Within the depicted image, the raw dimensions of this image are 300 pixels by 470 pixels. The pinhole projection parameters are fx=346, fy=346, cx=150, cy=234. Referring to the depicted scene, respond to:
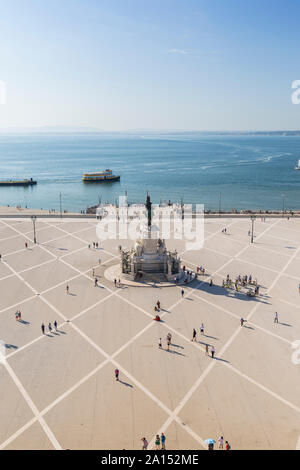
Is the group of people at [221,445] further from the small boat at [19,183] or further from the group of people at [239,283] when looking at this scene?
the small boat at [19,183]

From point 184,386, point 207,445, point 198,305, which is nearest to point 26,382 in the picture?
point 184,386

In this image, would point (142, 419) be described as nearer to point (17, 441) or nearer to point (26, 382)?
point (17, 441)

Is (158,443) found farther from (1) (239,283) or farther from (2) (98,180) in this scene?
(2) (98,180)

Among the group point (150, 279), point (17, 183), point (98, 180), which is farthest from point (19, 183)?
point (150, 279)

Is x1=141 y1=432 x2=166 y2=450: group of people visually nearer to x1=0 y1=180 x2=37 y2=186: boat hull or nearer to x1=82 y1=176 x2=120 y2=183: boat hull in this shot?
x1=82 y1=176 x2=120 y2=183: boat hull

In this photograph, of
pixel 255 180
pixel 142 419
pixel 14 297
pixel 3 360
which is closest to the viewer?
pixel 142 419

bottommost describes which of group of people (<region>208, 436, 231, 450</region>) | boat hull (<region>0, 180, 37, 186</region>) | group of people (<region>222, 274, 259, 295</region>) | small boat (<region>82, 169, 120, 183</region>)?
group of people (<region>208, 436, 231, 450</region>)

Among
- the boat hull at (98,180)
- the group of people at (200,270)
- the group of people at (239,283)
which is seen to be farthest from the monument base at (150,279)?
the boat hull at (98,180)

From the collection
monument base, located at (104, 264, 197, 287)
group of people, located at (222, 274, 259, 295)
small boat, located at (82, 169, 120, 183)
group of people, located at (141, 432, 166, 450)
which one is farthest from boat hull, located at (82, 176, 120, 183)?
group of people, located at (141, 432, 166, 450)
